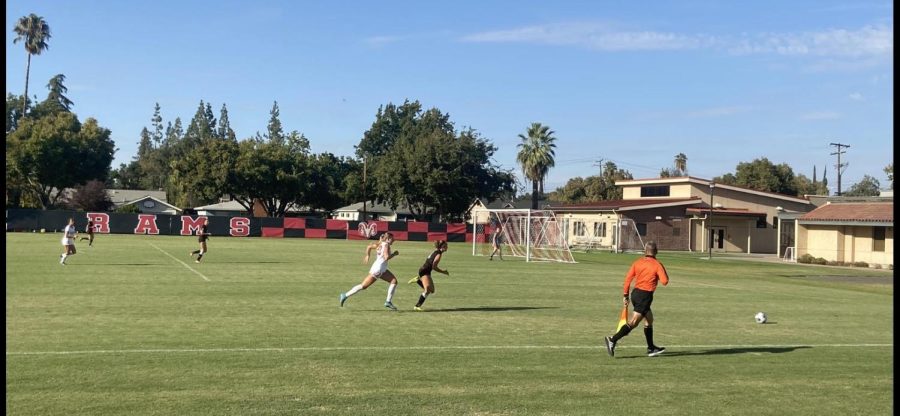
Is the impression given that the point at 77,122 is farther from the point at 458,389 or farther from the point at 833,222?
the point at 458,389

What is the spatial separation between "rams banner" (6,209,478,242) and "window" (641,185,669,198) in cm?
1640

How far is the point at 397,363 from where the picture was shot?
429 inches

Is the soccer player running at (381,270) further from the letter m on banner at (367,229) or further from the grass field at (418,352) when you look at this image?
A: the letter m on banner at (367,229)

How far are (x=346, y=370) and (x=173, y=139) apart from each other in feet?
578

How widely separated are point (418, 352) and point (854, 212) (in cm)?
4228

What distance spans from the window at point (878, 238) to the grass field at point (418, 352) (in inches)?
949

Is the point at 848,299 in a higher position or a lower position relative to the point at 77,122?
lower

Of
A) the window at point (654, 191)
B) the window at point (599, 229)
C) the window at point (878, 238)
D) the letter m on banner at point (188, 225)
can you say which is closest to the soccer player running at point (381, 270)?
the window at point (878, 238)

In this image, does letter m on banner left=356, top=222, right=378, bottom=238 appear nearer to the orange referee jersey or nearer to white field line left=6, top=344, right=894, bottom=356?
white field line left=6, top=344, right=894, bottom=356

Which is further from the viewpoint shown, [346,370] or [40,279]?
[40,279]

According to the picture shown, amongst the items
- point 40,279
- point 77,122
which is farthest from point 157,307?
point 77,122

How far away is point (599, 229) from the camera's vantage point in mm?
64875

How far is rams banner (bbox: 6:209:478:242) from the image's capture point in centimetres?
6400

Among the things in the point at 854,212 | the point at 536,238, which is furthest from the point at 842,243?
the point at 536,238
